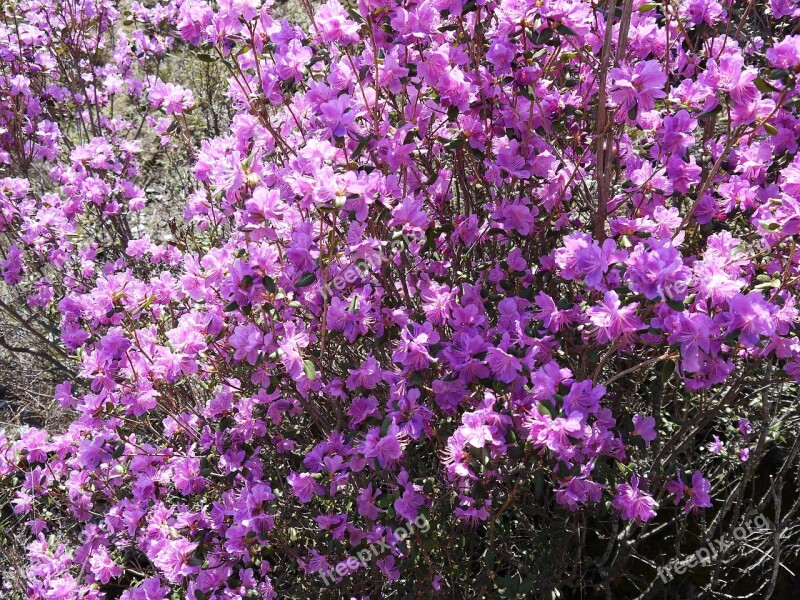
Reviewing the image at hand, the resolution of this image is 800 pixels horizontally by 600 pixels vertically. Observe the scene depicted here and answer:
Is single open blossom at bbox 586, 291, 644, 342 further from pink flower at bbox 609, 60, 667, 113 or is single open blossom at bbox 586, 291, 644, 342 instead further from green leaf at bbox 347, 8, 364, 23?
green leaf at bbox 347, 8, 364, 23

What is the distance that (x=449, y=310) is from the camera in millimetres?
2092

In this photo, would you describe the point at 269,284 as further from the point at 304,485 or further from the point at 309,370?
the point at 304,485

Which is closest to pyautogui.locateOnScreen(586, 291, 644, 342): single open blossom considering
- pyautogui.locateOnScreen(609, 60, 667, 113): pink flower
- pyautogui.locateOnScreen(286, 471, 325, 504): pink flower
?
pyautogui.locateOnScreen(609, 60, 667, 113): pink flower

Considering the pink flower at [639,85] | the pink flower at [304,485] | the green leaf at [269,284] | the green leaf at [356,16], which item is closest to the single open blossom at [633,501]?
the pink flower at [304,485]

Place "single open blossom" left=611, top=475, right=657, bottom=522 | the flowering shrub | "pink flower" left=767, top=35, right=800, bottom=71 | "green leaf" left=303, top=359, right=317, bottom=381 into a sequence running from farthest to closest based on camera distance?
"single open blossom" left=611, top=475, right=657, bottom=522, "green leaf" left=303, top=359, right=317, bottom=381, the flowering shrub, "pink flower" left=767, top=35, right=800, bottom=71

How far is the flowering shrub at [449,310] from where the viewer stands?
5.97 ft

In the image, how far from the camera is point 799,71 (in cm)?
162

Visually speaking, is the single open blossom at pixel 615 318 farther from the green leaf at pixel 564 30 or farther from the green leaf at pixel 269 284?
the green leaf at pixel 269 284

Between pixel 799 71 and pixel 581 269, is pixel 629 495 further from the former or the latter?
pixel 799 71

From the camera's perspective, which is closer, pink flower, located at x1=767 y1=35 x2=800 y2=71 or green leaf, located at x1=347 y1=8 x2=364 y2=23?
pink flower, located at x1=767 y1=35 x2=800 y2=71

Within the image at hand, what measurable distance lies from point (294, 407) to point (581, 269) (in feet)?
3.50

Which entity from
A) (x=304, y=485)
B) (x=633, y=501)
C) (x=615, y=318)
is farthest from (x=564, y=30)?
(x=304, y=485)

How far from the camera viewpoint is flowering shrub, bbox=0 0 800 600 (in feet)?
5.97

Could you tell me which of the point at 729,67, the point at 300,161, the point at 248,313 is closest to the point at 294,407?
the point at 248,313
